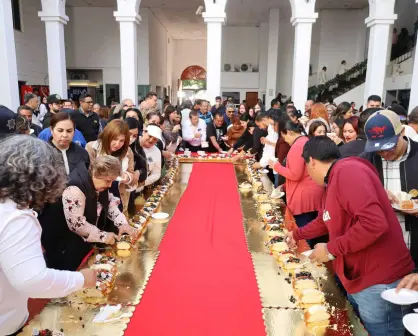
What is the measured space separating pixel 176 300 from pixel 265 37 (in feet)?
55.5

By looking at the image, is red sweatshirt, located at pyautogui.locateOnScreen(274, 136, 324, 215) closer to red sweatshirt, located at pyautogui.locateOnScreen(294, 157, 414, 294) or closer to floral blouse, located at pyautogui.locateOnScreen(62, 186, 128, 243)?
red sweatshirt, located at pyautogui.locateOnScreen(294, 157, 414, 294)

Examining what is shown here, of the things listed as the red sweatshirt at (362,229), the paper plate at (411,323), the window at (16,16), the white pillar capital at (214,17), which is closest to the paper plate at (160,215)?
the red sweatshirt at (362,229)

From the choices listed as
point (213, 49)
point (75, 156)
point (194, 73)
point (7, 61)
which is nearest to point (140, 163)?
point (75, 156)

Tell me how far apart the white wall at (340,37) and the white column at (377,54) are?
639cm

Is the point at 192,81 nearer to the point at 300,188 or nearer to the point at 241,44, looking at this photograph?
the point at 241,44

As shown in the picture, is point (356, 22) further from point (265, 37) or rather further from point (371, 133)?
point (371, 133)

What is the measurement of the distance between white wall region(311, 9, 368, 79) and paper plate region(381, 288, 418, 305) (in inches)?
620

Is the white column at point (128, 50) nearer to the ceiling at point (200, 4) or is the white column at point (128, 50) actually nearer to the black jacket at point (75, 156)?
the ceiling at point (200, 4)

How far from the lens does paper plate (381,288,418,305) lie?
4.72ft

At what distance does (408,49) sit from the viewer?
12.9 m

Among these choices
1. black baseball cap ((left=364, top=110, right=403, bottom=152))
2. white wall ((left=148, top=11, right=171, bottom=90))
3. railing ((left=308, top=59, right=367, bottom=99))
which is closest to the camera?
black baseball cap ((left=364, top=110, right=403, bottom=152))

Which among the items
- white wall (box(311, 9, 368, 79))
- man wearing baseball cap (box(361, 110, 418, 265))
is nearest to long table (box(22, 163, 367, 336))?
man wearing baseball cap (box(361, 110, 418, 265))

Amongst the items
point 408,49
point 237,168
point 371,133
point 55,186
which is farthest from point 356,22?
point 55,186

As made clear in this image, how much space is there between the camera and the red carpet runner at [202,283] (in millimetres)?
1595
